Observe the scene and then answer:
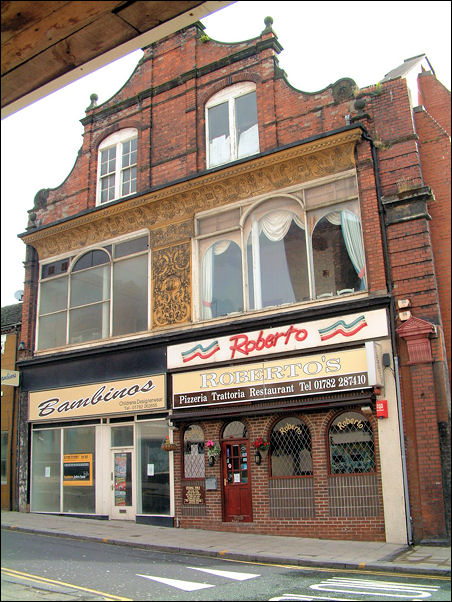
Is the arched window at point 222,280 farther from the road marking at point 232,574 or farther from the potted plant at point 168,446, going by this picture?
the road marking at point 232,574

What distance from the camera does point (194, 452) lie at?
15.1 metres

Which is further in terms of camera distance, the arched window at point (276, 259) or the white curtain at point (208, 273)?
the white curtain at point (208, 273)

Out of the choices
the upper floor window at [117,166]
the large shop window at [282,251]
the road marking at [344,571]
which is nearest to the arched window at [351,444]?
the large shop window at [282,251]

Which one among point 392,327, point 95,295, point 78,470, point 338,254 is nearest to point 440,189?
point 338,254

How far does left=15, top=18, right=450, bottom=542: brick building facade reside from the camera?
1264 centimetres

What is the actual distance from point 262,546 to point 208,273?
7203 mm

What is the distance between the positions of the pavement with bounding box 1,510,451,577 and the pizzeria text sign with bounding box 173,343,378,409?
312 centimetres

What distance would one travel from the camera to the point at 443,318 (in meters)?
13.1

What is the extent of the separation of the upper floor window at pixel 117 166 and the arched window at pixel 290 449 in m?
8.91

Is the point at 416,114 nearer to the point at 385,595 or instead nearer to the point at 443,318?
the point at 443,318

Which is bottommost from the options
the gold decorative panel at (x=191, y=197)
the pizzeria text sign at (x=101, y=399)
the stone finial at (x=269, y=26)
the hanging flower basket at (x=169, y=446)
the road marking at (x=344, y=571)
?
the road marking at (x=344, y=571)

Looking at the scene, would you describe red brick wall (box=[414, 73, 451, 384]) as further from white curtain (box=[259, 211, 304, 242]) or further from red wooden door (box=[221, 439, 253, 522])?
red wooden door (box=[221, 439, 253, 522])

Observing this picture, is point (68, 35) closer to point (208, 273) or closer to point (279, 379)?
point (279, 379)

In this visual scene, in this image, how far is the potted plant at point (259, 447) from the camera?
13.8 metres
